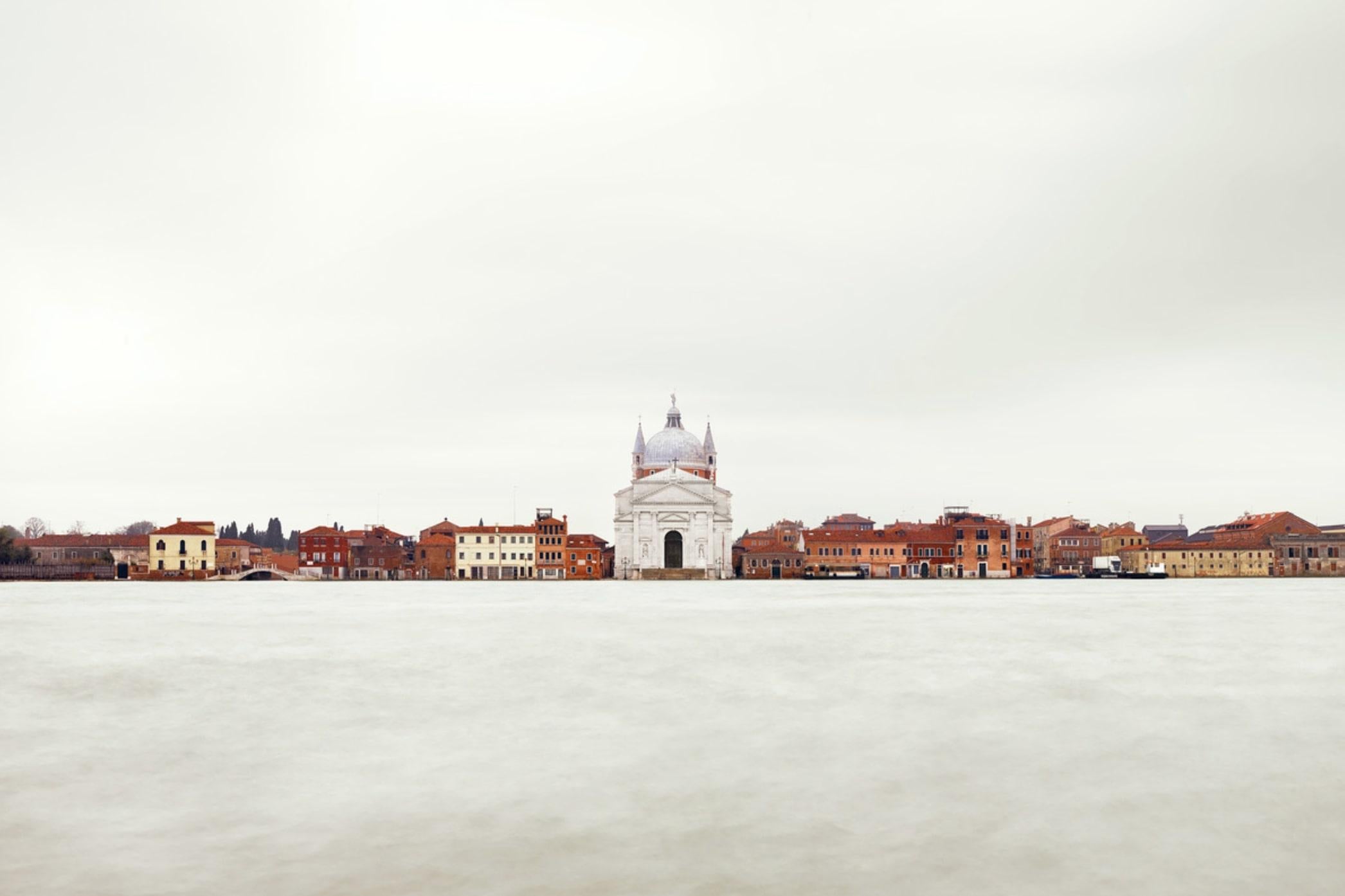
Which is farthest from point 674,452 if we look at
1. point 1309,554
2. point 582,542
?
point 1309,554

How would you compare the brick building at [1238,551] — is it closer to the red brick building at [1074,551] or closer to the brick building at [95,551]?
the red brick building at [1074,551]

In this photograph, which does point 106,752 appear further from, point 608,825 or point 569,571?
point 569,571

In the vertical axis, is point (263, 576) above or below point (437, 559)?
below

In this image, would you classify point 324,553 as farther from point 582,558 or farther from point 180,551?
point 582,558

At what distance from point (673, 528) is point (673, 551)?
2502 millimetres

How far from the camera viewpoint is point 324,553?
100875 mm

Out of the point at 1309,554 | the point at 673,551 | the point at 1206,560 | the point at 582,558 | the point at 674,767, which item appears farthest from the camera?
the point at 1206,560

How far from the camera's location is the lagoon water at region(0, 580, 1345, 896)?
28.6 ft

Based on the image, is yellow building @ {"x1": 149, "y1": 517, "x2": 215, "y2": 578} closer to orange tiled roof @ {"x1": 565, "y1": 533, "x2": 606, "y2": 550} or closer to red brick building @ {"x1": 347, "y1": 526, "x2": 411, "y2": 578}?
red brick building @ {"x1": 347, "y1": 526, "x2": 411, "y2": 578}

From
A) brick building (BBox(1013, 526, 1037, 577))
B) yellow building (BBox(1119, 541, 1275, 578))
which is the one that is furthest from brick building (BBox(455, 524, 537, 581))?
yellow building (BBox(1119, 541, 1275, 578))

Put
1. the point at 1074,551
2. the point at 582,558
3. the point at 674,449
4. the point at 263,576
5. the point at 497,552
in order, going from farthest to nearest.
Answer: the point at 1074,551, the point at 674,449, the point at 263,576, the point at 582,558, the point at 497,552

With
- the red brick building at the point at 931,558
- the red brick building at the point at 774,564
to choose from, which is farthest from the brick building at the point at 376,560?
the red brick building at the point at 931,558

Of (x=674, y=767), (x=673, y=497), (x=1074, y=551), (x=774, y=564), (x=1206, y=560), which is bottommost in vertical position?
(x=674, y=767)

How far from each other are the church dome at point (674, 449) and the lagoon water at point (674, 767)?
78385 mm
